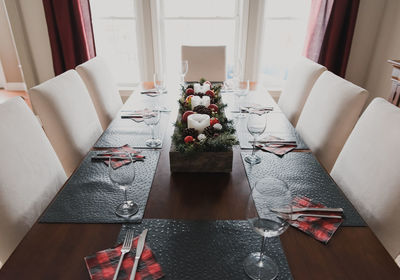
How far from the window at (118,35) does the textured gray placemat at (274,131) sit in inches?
80.3

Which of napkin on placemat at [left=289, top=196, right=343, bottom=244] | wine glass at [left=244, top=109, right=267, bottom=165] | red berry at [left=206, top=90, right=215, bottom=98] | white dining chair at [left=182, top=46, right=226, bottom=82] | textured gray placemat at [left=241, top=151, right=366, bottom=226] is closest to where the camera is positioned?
napkin on placemat at [left=289, top=196, right=343, bottom=244]

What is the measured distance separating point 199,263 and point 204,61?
2.14 meters

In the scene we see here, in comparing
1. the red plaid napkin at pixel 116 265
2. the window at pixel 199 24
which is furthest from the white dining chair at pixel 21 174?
the window at pixel 199 24

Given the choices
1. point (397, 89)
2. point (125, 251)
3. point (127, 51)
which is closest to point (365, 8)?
point (397, 89)

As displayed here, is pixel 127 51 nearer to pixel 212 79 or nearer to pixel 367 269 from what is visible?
pixel 212 79

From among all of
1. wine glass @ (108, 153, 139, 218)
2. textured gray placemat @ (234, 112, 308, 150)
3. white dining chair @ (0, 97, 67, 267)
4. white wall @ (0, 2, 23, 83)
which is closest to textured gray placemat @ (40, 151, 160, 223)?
wine glass @ (108, 153, 139, 218)

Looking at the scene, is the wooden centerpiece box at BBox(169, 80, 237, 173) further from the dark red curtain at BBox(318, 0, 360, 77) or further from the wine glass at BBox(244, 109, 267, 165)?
the dark red curtain at BBox(318, 0, 360, 77)

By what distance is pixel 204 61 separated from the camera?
8.63 feet

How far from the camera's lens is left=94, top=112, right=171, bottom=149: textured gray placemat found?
141 cm

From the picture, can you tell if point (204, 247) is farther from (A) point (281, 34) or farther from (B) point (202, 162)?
(A) point (281, 34)

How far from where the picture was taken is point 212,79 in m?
2.67

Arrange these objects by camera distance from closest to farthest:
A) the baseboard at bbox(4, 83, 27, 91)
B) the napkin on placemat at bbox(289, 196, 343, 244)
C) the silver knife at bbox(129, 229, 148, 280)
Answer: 1. the silver knife at bbox(129, 229, 148, 280)
2. the napkin on placemat at bbox(289, 196, 343, 244)
3. the baseboard at bbox(4, 83, 27, 91)

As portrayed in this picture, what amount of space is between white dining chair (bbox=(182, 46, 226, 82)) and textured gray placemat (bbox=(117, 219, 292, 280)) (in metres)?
1.94

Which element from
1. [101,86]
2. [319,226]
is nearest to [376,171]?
[319,226]
